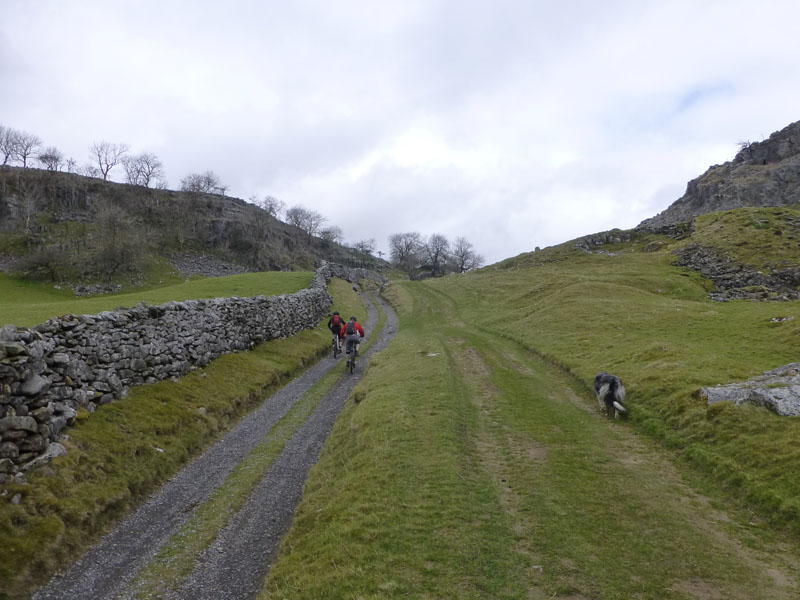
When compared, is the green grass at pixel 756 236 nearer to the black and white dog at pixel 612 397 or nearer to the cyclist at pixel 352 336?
the black and white dog at pixel 612 397

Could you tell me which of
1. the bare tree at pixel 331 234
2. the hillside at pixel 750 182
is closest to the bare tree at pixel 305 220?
the bare tree at pixel 331 234

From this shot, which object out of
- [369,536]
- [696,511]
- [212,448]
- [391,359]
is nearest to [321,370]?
[391,359]

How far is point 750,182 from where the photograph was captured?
99.0 metres

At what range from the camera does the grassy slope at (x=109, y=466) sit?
8422 mm

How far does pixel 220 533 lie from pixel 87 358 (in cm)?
731

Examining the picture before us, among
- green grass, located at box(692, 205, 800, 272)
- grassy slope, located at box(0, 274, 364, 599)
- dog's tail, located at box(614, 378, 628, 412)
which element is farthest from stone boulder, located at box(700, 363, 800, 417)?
green grass, located at box(692, 205, 800, 272)

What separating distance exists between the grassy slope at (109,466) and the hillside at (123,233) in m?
53.2

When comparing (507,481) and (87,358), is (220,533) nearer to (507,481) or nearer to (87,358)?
(507,481)

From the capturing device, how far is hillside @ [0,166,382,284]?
197 feet

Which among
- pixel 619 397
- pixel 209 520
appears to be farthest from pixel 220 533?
pixel 619 397

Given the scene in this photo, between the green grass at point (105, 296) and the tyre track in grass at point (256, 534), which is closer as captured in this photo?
the tyre track in grass at point (256, 534)

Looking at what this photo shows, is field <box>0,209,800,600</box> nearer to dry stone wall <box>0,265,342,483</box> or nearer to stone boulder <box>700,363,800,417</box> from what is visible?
stone boulder <box>700,363,800,417</box>

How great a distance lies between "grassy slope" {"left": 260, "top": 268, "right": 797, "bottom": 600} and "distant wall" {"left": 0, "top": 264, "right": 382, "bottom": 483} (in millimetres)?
6861

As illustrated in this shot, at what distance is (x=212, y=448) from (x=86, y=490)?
459 centimetres
